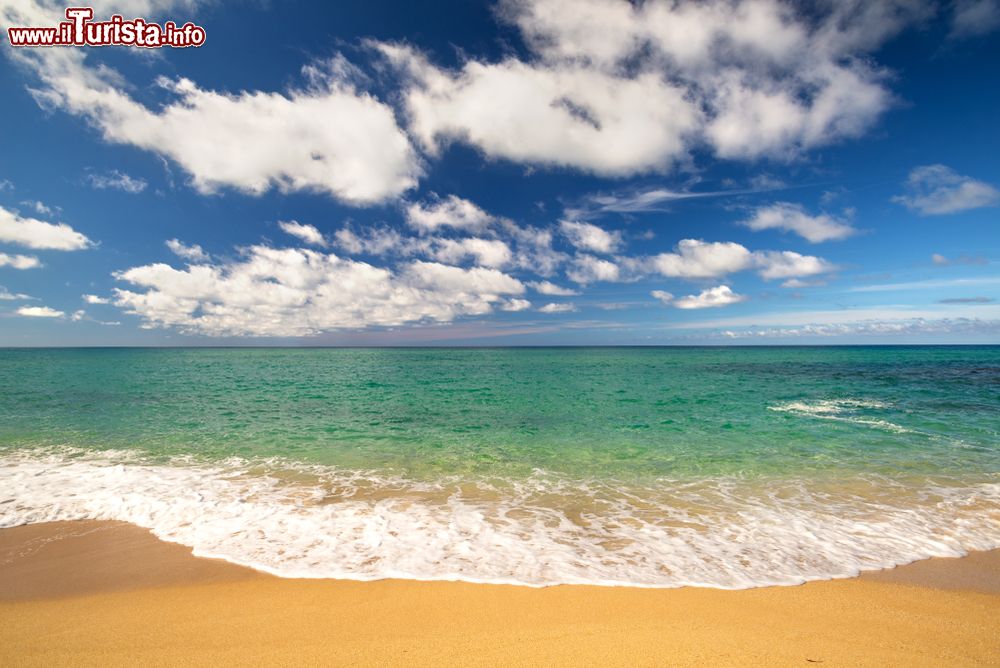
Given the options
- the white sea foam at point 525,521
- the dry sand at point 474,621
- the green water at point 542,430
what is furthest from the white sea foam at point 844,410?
the dry sand at point 474,621

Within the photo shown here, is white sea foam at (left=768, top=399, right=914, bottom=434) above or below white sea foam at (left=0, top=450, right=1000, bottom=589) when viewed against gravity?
below

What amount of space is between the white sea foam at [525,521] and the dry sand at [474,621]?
0.45 m

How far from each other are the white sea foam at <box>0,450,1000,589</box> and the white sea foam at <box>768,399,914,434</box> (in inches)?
345

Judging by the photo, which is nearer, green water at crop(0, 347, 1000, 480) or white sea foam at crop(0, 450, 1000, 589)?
white sea foam at crop(0, 450, 1000, 589)

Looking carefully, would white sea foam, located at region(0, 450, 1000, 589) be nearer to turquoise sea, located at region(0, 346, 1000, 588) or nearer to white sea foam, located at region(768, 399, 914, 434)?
turquoise sea, located at region(0, 346, 1000, 588)

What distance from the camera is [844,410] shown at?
22828 mm

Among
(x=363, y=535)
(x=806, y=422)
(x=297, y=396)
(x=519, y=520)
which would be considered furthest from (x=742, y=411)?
(x=297, y=396)

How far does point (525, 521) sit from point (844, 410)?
76.2 ft

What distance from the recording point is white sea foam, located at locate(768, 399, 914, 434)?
1846 cm

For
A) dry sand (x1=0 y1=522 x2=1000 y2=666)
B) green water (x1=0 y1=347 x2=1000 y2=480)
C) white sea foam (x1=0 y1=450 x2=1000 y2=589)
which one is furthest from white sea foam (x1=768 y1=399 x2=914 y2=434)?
dry sand (x1=0 y1=522 x2=1000 y2=666)

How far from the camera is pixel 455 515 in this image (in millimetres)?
8562

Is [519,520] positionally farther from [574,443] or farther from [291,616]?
[574,443]

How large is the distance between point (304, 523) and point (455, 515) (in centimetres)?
285

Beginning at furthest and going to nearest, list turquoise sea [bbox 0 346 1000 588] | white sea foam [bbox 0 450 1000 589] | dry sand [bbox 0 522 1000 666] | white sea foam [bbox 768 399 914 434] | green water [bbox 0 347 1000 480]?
1. white sea foam [bbox 768 399 914 434]
2. green water [bbox 0 347 1000 480]
3. turquoise sea [bbox 0 346 1000 588]
4. white sea foam [bbox 0 450 1000 589]
5. dry sand [bbox 0 522 1000 666]
